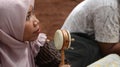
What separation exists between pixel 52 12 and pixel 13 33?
6.65ft

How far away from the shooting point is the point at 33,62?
3.99ft

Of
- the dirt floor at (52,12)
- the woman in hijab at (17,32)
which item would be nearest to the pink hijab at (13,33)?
the woman in hijab at (17,32)

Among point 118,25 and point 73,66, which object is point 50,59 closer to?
point 73,66

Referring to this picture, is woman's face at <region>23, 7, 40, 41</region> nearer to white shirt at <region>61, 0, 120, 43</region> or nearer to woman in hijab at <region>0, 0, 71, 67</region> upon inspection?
woman in hijab at <region>0, 0, 71, 67</region>

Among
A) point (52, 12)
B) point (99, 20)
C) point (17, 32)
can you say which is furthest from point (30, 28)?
point (52, 12)

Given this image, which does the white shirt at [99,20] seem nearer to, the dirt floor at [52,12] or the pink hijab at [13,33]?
the pink hijab at [13,33]

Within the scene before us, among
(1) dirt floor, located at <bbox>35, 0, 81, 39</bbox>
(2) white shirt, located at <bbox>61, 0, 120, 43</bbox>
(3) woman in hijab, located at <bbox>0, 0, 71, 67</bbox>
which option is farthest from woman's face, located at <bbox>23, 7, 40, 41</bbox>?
(1) dirt floor, located at <bbox>35, 0, 81, 39</bbox>

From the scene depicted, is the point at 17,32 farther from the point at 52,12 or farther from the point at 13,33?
the point at 52,12

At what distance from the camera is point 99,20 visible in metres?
1.51

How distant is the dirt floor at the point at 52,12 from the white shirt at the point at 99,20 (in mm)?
1029

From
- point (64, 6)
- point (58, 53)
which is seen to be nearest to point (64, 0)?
point (64, 6)

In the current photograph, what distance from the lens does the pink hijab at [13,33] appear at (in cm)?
107

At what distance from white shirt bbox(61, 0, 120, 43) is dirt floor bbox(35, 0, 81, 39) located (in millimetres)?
1029

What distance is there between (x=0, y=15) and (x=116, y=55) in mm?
702
